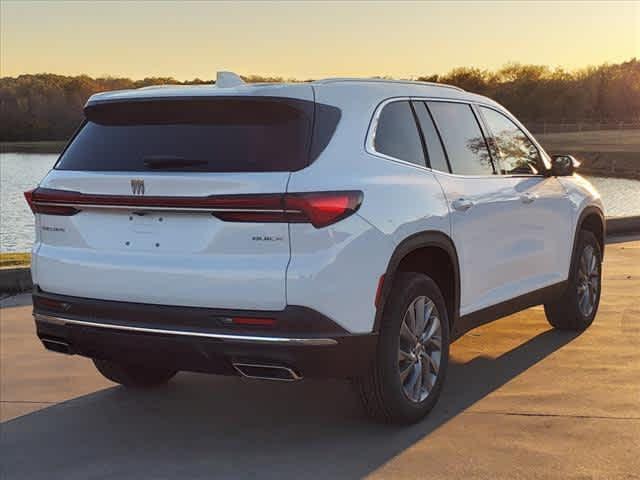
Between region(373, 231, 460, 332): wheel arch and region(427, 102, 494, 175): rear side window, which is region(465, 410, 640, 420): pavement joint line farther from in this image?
region(427, 102, 494, 175): rear side window

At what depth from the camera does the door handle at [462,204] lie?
17.2ft

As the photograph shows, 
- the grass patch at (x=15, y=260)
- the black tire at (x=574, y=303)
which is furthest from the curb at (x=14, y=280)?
the black tire at (x=574, y=303)

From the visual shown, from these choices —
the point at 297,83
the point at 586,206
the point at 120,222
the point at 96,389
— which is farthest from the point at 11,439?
the point at 586,206

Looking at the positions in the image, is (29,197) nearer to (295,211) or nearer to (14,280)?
(295,211)

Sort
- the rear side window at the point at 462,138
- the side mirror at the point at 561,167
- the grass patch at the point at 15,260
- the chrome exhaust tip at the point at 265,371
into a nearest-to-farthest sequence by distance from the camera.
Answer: the chrome exhaust tip at the point at 265,371, the rear side window at the point at 462,138, the side mirror at the point at 561,167, the grass patch at the point at 15,260

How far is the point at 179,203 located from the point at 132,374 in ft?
6.07

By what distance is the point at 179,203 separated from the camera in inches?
169

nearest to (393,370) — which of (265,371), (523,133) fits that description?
(265,371)

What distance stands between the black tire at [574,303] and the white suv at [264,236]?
197 cm

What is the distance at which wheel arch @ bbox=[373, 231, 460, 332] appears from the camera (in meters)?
4.57

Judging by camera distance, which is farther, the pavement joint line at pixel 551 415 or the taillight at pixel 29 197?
the pavement joint line at pixel 551 415

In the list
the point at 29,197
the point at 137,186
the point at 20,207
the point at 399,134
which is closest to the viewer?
the point at 137,186

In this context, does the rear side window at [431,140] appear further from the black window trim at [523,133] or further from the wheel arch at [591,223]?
the wheel arch at [591,223]

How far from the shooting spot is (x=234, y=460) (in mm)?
4551
